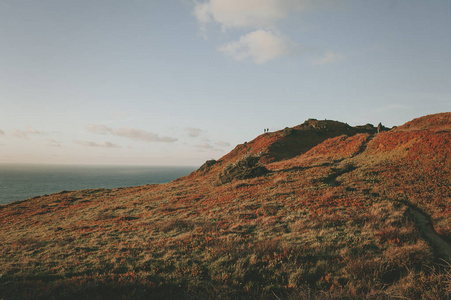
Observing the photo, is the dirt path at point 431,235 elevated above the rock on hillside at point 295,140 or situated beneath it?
situated beneath

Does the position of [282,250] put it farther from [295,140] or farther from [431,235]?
[295,140]

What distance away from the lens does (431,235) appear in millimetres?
8453

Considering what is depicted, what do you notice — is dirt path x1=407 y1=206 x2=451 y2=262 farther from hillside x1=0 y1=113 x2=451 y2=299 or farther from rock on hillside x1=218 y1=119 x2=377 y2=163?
rock on hillside x1=218 y1=119 x2=377 y2=163

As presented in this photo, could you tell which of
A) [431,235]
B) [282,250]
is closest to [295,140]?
[431,235]

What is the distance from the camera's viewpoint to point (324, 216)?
10.8m

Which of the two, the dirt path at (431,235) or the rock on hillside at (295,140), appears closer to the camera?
the dirt path at (431,235)

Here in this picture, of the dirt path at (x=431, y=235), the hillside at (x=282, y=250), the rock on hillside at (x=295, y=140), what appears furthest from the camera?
the rock on hillside at (x=295, y=140)

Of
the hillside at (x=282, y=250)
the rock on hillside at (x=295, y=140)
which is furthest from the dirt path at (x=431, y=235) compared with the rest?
the rock on hillside at (x=295, y=140)

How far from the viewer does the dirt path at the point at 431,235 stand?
23.4 ft

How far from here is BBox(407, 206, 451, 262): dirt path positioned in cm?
712

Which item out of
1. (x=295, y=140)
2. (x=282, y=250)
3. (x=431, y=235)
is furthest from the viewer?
(x=295, y=140)

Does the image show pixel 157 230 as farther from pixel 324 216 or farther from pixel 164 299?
pixel 324 216

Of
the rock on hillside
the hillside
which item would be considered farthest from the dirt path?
the rock on hillside

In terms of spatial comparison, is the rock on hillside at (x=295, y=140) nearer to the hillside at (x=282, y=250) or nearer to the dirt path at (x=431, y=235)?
the hillside at (x=282, y=250)
